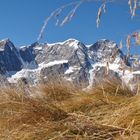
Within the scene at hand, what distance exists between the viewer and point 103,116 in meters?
3.73

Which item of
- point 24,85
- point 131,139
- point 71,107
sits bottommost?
point 131,139

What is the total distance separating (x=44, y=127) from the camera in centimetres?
325

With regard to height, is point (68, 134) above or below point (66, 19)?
below

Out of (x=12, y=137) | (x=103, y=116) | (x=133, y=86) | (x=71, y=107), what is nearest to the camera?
(x=12, y=137)

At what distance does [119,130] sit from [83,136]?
0.85 feet

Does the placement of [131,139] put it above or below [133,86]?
below

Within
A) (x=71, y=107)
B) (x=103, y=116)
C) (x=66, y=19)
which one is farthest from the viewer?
(x=71, y=107)

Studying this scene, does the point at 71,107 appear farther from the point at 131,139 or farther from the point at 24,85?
the point at 131,139

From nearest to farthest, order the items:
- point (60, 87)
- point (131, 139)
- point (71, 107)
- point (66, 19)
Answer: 1. point (131, 139)
2. point (66, 19)
3. point (71, 107)
4. point (60, 87)

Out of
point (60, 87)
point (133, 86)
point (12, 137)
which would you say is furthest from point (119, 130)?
point (133, 86)

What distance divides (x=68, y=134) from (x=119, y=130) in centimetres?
35

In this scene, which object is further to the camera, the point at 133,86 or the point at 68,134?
the point at 133,86

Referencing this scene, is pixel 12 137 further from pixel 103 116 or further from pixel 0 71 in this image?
pixel 0 71

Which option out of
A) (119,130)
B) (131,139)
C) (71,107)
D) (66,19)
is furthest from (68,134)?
(71,107)
